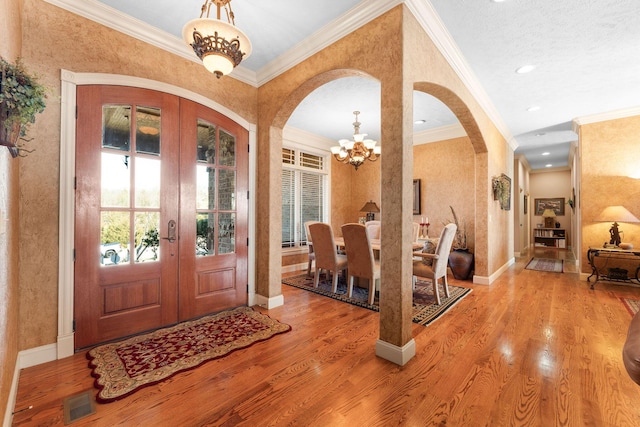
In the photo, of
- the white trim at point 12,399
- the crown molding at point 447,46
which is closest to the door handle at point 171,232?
the white trim at point 12,399

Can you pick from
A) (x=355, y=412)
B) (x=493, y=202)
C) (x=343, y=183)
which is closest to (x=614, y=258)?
(x=493, y=202)

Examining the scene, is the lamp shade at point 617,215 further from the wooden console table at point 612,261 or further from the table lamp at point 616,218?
the wooden console table at point 612,261

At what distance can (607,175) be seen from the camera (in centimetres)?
474

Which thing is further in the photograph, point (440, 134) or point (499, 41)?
point (440, 134)

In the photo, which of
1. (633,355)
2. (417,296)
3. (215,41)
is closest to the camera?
(633,355)

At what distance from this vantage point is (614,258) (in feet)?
15.6

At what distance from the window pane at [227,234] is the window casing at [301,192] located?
2470 mm

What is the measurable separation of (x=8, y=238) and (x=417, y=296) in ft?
13.6

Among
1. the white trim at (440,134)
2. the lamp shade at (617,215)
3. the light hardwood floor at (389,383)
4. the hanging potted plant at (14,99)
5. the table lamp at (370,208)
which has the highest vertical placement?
the white trim at (440,134)

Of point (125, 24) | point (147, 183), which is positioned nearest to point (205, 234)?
point (147, 183)

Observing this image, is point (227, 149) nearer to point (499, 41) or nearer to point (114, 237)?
point (114, 237)

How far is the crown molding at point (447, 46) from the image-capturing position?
2330mm

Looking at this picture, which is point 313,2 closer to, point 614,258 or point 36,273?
point 36,273

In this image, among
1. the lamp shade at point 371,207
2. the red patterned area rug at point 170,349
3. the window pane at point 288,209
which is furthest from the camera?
the lamp shade at point 371,207
